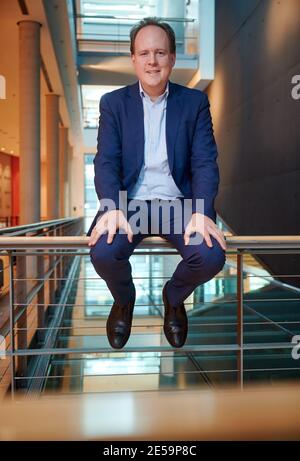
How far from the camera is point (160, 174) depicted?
1.13m

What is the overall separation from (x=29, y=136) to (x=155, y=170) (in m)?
4.52

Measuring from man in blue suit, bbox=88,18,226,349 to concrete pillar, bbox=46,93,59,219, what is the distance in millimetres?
7162

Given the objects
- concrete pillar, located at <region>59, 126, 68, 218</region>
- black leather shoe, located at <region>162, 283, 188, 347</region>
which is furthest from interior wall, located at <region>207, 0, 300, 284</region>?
concrete pillar, located at <region>59, 126, 68, 218</region>

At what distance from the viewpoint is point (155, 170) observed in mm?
1126

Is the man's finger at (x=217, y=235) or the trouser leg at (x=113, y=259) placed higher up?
the man's finger at (x=217, y=235)

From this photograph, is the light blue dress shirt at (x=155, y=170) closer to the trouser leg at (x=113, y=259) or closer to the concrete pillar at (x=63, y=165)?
the trouser leg at (x=113, y=259)

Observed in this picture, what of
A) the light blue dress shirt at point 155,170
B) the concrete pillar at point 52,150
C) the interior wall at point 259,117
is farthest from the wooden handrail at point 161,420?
the concrete pillar at point 52,150

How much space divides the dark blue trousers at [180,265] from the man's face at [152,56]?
28 centimetres

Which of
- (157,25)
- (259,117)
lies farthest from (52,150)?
(157,25)

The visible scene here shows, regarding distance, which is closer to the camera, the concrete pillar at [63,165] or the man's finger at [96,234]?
the man's finger at [96,234]

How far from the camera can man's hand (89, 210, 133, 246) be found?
1.03 metres

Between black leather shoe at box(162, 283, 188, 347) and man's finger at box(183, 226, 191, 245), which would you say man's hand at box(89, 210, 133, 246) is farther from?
black leather shoe at box(162, 283, 188, 347)

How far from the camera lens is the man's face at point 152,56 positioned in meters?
1.10

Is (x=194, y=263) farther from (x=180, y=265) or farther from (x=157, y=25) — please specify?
(x=157, y=25)
